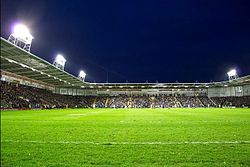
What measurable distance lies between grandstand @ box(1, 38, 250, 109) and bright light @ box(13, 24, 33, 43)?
3.58 metres

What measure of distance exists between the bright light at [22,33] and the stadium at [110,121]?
0.17 metres

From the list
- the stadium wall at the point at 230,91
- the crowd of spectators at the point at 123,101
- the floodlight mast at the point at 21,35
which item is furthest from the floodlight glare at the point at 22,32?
the stadium wall at the point at 230,91

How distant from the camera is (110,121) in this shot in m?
19.5

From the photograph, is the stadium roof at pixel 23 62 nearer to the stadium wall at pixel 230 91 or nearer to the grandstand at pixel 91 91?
the grandstand at pixel 91 91

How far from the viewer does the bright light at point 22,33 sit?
42.5 m

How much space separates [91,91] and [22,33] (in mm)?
54061

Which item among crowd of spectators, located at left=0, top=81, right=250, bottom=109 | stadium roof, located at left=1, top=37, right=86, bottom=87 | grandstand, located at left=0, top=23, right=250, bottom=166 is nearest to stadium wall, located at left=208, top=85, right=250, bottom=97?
grandstand, located at left=0, top=23, right=250, bottom=166

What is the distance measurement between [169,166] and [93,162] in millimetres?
1717

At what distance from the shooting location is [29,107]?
169ft

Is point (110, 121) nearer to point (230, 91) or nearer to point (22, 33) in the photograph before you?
point (22, 33)

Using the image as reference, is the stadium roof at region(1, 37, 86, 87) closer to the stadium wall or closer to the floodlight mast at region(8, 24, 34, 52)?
the floodlight mast at region(8, 24, 34, 52)

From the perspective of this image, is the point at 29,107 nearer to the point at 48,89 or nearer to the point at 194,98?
the point at 48,89

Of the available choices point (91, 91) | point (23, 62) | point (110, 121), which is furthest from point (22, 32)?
point (91, 91)

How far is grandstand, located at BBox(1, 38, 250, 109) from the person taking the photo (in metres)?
50.4
